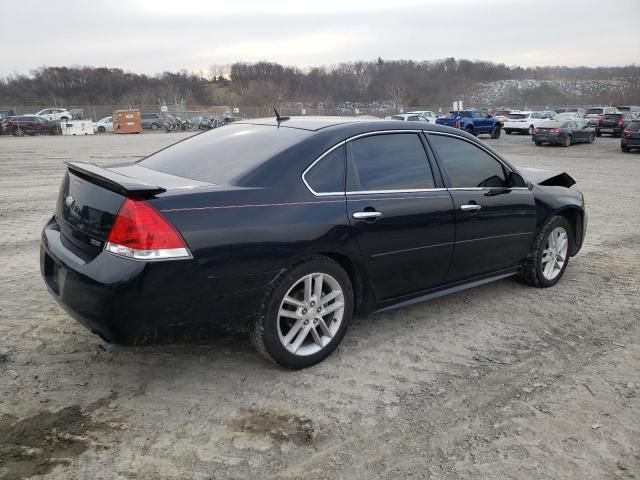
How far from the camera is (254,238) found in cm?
306

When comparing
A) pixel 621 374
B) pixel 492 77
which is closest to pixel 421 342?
pixel 621 374

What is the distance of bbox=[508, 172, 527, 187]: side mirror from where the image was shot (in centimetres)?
470

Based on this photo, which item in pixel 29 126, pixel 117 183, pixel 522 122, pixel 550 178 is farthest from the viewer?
pixel 29 126

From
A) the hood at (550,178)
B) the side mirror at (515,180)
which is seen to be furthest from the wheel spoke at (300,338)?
the hood at (550,178)

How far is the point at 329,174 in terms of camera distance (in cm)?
353

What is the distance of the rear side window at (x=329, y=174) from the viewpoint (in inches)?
135

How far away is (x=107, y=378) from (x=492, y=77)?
163869 millimetres

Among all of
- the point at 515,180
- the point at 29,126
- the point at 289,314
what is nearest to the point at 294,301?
the point at 289,314

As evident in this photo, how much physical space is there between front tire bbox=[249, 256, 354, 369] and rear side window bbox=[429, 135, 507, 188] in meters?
1.38

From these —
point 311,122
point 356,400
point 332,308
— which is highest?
point 311,122

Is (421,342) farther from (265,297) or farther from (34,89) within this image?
(34,89)

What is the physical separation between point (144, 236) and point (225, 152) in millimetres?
1147

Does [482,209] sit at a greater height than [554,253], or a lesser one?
greater

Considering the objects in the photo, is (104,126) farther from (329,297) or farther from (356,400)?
(356,400)
